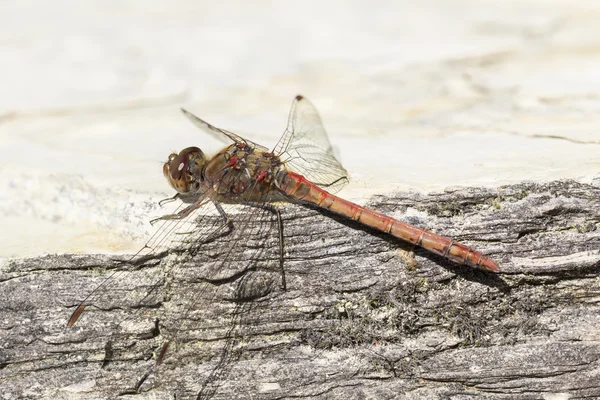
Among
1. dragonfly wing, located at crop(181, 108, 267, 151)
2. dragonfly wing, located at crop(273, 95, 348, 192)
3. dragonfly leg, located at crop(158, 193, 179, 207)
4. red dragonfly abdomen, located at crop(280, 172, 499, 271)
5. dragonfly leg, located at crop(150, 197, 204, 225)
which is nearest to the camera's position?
red dragonfly abdomen, located at crop(280, 172, 499, 271)

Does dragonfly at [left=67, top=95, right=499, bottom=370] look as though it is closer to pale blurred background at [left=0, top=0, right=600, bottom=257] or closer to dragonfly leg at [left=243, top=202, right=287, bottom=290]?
dragonfly leg at [left=243, top=202, right=287, bottom=290]

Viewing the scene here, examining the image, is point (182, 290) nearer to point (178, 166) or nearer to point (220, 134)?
point (178, 166)

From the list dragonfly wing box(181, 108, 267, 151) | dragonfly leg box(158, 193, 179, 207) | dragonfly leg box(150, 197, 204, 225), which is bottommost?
dragonfly leg box(150, 197, 204, 225)

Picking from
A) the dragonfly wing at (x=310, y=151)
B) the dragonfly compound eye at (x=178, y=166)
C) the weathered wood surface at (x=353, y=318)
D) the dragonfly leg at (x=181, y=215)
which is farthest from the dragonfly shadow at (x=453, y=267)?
the dragonfly compound eye at (x=178, y=166)

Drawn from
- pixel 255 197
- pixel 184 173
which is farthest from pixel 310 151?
pixel 184 173

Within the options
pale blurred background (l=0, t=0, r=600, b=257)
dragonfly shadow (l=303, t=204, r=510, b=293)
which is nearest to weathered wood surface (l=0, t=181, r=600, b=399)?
dragonfly shadow (l=303, t=204, r=510, b=293)
